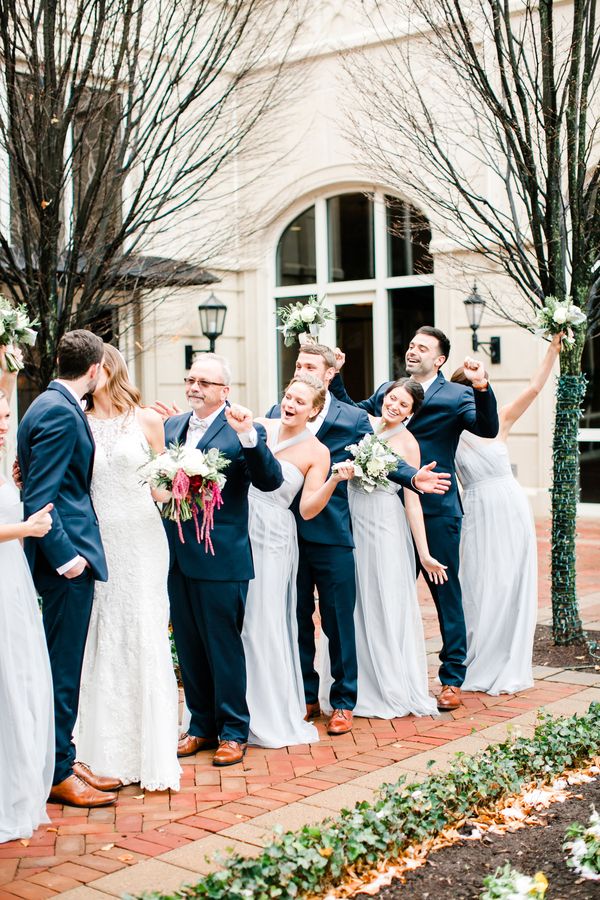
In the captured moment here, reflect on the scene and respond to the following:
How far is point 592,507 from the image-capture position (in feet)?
48.2

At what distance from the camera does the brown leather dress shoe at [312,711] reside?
6008mm

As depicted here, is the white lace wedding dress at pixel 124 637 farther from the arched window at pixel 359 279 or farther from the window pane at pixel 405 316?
the window pane at pixel 405 316

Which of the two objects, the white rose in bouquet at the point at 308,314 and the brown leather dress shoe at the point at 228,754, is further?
the white rose in bouquet at the point at 308,314

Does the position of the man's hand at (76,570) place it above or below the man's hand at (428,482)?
below

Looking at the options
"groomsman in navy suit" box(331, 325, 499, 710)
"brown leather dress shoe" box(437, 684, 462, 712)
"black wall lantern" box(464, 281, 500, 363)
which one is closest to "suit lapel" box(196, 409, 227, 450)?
"groomsman in navy suit" box(331, 325, 499, 710)

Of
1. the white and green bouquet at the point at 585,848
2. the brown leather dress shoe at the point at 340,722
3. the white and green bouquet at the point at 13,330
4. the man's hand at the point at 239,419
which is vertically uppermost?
the white and green bouquet at the point at 13,330

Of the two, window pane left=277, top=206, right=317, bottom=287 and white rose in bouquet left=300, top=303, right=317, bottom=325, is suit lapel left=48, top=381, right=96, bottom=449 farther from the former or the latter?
window pane left=277, top=206, right=317, bottom=287

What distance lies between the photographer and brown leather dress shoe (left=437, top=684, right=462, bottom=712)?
604cm

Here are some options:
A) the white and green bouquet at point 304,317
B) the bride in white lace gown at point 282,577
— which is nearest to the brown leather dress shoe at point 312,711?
the bride in white lace gown at point 282,577

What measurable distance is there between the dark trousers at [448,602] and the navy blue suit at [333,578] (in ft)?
1.87

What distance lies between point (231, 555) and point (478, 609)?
203 centimetres

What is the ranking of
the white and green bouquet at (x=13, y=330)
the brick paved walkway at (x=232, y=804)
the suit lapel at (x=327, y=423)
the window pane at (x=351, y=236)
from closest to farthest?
the brick paved walkway at (x=232, y=804) < the white and green bouquet at (x=13, y=330) < the suit lapel at (x=327, y=423) < the window pane at (x=351, y=236)

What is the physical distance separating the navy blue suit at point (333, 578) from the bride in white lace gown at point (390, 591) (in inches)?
8.2

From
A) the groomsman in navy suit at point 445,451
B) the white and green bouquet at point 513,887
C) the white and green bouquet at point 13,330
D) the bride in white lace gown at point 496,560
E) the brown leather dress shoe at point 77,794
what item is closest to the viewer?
the white and green bouquet at point 513,887
